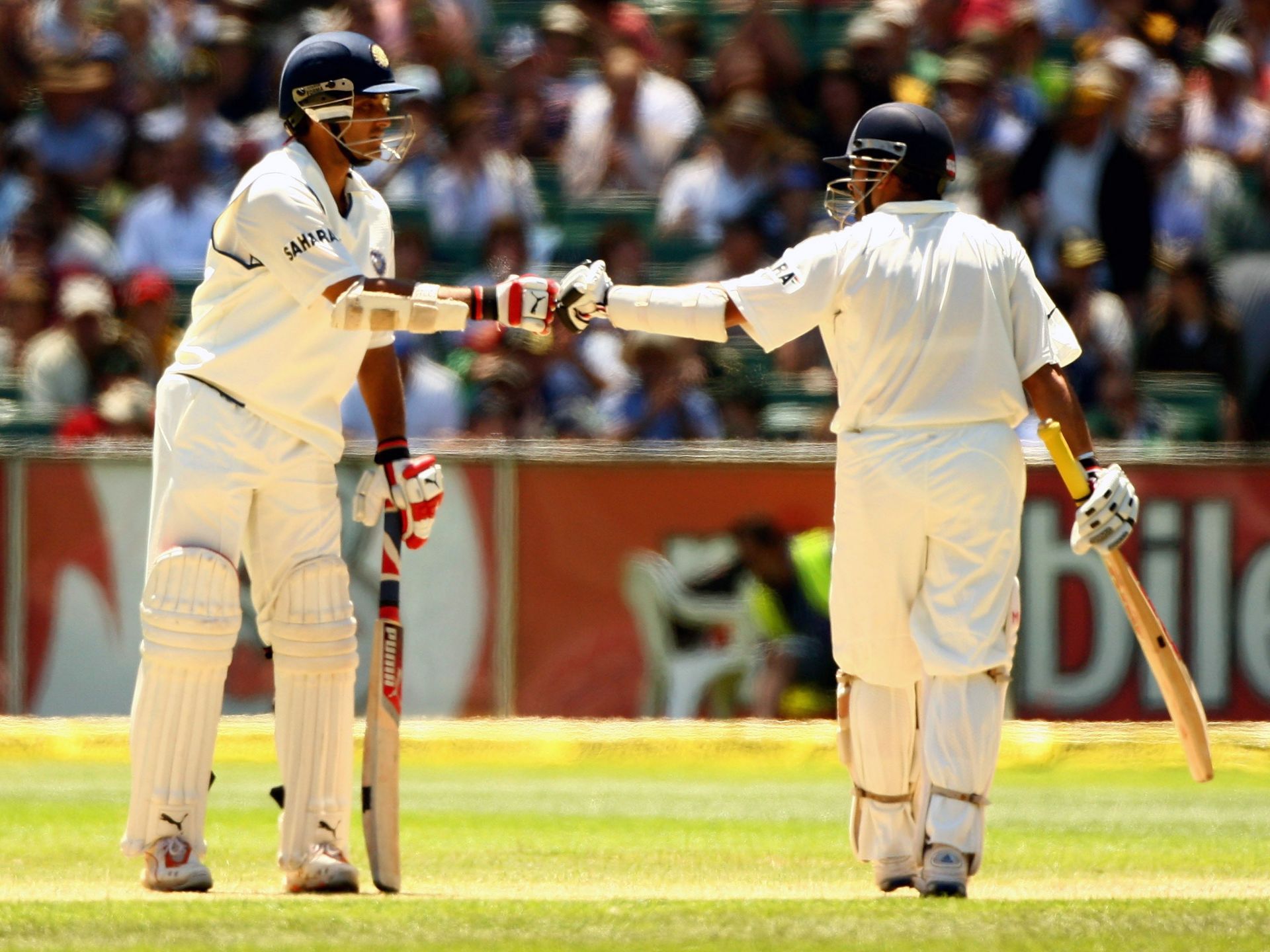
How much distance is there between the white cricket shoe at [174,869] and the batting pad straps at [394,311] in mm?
1450

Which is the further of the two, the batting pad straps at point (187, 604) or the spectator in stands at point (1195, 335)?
the spectator in stands at point (1195, 335)

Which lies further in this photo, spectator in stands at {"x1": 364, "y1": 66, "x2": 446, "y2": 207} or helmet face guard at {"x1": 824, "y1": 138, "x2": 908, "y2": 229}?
spectator in stands at {"x1": 364, "y1": 66, "x2": 446, "y2": 207}

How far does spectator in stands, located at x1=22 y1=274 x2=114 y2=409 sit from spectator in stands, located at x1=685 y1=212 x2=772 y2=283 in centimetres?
322

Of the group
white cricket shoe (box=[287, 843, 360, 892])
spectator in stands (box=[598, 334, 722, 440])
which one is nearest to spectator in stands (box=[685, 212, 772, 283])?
spectator in stands (box=[598, 334, 722, 440])

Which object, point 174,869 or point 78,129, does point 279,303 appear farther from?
point 78,129

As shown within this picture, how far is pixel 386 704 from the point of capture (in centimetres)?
633

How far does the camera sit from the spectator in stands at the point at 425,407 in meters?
11.7

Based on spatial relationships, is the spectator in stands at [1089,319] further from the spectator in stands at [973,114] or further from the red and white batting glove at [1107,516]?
the red and white batting glove at [1107,516]

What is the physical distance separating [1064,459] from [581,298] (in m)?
1.37

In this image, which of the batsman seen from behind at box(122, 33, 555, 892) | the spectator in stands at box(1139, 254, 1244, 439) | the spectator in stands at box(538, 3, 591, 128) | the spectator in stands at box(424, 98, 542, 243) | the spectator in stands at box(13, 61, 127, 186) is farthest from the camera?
the spectator in stands at box(13, 61, 127, 186)

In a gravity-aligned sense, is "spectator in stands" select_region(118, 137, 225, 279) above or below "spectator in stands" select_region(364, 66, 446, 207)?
below

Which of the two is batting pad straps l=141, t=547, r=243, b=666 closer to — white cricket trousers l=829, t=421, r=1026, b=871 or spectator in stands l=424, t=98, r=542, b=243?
white cricket trousers l=829, t=421, r=1026, b=871

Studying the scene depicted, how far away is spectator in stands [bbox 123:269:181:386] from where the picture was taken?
1209 centimetres

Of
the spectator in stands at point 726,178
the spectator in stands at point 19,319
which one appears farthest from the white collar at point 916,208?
the spectator in stands at point 19,319
